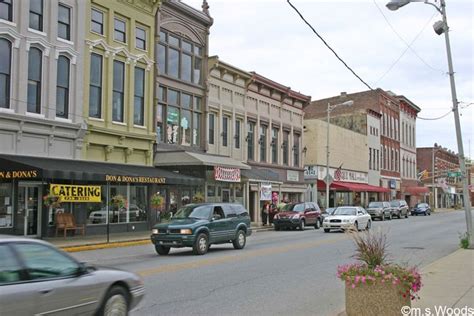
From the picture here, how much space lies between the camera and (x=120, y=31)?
2812 centimetres

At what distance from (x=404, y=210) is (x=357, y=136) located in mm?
9699

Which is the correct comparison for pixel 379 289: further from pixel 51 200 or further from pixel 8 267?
pixel 51 200

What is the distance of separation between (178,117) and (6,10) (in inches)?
479

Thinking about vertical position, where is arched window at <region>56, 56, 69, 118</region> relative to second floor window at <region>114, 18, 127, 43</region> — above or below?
below

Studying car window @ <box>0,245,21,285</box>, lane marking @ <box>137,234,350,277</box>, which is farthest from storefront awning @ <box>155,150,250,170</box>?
car window @ <box>0,245,21,285</box>

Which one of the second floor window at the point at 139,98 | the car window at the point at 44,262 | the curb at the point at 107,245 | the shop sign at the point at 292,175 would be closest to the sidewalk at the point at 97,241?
the curb at the point at 107,245

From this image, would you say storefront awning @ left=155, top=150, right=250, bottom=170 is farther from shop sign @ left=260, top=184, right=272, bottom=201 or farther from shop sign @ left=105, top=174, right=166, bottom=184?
shop sign @ left=260, top=184, right=272, bottom=201

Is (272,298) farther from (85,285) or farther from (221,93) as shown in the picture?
(221,93)

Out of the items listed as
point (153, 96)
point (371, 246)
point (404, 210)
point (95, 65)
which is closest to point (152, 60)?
point (153, 96)

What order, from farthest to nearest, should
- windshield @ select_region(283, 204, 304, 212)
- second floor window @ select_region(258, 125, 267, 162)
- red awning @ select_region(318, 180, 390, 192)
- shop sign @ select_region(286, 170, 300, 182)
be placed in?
red awning @ select_region(318, 180, 390, 192)
shop sign @ select_region(286, 170, 300, 182)
second floor window @ select_region(258, 125, 267, 162)
windshield @ select_region(283, 204, 304, 212)

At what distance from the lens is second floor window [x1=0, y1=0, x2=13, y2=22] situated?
21.8 m

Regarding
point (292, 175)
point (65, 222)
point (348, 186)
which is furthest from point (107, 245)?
point (348, 186)

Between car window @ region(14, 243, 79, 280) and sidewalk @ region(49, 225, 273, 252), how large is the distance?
44.0 ft

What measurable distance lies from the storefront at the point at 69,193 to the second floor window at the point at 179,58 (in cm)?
635
